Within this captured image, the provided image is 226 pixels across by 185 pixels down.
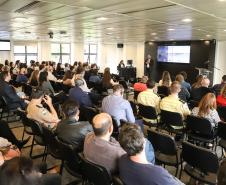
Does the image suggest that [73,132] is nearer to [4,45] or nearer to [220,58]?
[220,58]

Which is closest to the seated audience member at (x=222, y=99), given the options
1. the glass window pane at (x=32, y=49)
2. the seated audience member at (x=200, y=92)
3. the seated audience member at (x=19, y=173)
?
the seated audience member at (x=200, y=92)

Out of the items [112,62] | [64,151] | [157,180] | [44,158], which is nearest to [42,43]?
[112,62]

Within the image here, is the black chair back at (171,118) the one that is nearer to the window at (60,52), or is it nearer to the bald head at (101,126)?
the bald head at (101,126)

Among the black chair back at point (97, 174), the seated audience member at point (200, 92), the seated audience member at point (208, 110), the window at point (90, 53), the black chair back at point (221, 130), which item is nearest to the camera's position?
the black chair back at point (97, 174)

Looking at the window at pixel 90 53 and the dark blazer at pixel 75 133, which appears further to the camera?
the window at pixel 90 53

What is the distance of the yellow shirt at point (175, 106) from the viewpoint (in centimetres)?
444

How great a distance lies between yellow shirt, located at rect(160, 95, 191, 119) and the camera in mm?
4436

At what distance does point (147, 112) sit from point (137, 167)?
2.95 meters

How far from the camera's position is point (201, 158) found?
2.68 meters

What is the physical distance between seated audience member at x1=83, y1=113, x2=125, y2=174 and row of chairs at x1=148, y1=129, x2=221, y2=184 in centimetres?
82

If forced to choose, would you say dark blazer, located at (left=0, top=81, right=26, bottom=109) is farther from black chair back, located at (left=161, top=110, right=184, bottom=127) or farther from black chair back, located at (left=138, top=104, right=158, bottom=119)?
black chair back, located at (left=161, top=110, right=184, bottom=127)

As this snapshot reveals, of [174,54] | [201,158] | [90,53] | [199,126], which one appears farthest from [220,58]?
[201,158]

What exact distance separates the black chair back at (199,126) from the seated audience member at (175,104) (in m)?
0.36

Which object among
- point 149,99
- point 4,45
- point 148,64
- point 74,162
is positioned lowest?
point 74,162
